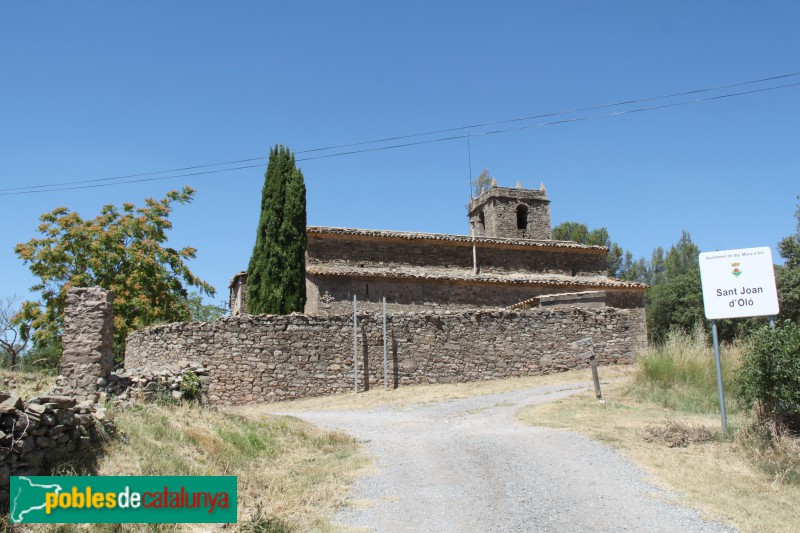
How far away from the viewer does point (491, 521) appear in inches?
274

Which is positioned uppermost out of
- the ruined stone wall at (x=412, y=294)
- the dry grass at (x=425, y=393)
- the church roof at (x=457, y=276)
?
the church roof at (x=457, y=276)

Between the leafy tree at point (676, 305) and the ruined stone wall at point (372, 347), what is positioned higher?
the leafy tree at point (676, 305)

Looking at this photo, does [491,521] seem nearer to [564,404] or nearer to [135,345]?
[564,404]

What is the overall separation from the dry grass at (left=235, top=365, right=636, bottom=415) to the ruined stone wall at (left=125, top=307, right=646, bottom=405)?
15.2 inches

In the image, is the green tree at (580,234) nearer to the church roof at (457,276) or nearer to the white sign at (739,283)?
the church roof at (457,276)

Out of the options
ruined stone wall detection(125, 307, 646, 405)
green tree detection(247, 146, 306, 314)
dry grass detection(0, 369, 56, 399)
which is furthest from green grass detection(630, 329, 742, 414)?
green tree detection(247, 146, 306, 314)

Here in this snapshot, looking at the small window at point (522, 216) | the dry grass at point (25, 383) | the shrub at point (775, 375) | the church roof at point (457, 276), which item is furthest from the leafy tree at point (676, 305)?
the dry grass at point (25, 383)

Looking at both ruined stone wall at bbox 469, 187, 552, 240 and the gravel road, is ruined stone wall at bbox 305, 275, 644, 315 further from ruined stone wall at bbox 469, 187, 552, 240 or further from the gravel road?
the gravel road

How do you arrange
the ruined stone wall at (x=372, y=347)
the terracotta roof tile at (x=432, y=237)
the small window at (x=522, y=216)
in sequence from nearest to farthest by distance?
the ruined stone wall at (x=372, y=347)
the terracotta roof tile at (x=432, y=237)
the small window at (x=522, y=216)

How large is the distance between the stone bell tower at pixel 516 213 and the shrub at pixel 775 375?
24.8 metres

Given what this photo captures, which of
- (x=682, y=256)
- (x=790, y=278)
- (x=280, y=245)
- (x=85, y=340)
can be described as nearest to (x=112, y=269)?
(x=280, y=245)

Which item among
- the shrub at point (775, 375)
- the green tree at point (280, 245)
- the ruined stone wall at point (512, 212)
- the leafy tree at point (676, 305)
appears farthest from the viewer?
the leafy tree at point (676, 305)

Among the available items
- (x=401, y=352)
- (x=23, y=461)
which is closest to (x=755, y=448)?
(x=23, y=461)

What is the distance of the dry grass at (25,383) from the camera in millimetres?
9617
